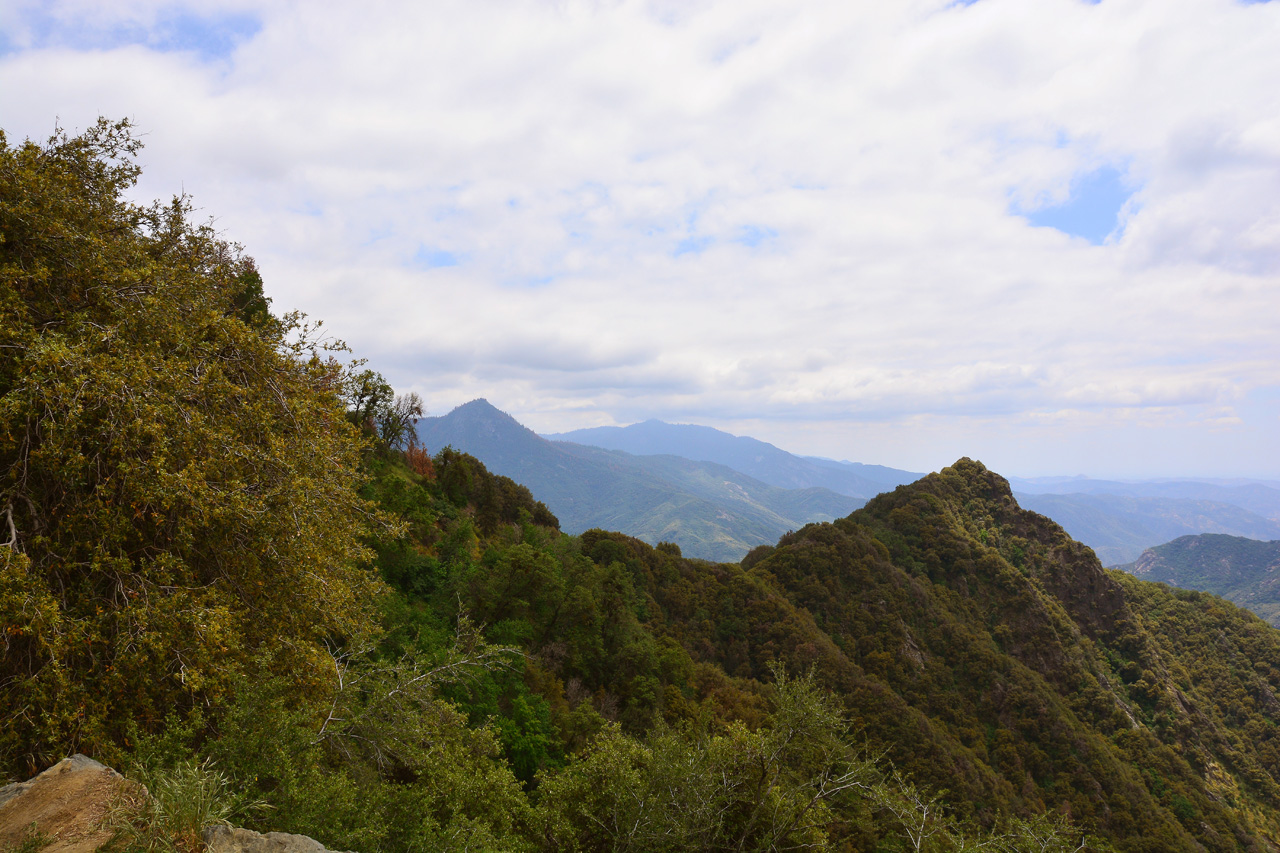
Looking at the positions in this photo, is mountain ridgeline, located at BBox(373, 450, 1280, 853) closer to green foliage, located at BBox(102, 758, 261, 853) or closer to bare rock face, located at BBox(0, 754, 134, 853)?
green foliage, located at BBox(102, 758, 261, 853)

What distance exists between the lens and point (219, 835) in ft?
21.0

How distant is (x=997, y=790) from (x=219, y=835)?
186 feet

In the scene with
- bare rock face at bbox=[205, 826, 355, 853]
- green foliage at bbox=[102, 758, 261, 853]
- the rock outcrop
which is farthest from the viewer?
bare rock face at bbox=[205, 826, 355, 853]

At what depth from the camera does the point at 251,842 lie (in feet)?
21.6

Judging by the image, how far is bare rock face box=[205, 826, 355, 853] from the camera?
6.31m

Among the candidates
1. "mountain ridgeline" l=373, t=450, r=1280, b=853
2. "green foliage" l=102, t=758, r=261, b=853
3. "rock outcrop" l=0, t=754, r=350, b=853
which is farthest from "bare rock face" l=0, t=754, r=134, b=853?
"mountain ridgeline" l=373, t=450, r=1280, b=853

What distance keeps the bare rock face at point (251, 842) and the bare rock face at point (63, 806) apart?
1069mm

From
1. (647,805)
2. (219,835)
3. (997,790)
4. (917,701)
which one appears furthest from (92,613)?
(917,701)

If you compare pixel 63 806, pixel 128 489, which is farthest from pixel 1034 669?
pixel 128 489

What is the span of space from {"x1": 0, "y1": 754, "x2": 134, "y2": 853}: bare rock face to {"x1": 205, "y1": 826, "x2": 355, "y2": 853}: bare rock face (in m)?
1.07

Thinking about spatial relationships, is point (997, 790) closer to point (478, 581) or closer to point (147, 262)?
point (478, 581)

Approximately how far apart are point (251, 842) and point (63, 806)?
7.32 feet

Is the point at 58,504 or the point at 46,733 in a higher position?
the point at 58,504

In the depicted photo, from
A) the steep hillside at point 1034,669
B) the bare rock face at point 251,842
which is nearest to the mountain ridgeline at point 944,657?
the steep hillside at point 1034,669
